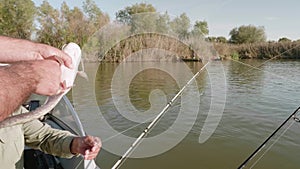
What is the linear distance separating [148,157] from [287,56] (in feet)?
100

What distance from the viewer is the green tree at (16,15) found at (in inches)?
1173

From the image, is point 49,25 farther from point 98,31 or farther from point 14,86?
point 14,86

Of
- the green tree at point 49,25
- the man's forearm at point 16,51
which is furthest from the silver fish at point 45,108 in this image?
the green tree at point 49,25

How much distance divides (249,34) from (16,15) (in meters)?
39.7

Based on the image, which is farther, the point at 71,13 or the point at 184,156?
the point at 71,13

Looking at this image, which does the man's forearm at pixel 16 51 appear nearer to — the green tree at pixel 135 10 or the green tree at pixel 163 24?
the green tree at pixel 163 24

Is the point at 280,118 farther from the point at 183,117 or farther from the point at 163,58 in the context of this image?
the point at 163,58

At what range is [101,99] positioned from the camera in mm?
9914

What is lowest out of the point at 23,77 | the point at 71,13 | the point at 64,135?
the point at 64,135

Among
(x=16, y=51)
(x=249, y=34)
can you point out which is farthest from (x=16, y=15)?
(x=249, y=34)

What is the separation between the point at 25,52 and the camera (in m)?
1.11

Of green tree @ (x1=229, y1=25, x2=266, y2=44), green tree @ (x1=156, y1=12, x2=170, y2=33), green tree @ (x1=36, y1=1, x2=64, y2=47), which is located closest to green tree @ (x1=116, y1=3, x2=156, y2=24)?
green tree @ (x1=36, y1=1, x2=64, y2=47)

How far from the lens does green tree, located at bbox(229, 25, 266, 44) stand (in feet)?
159

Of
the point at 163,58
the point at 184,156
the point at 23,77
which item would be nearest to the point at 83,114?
the point at 184,156
